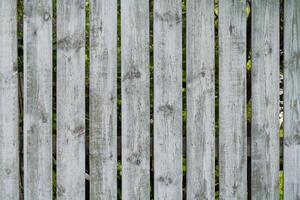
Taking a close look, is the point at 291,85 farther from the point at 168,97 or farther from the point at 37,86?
the point at 37,86

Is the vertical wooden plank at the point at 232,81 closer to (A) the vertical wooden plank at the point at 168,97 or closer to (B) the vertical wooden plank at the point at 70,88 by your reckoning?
(A) the vertical wooden plank at the point at 168,97

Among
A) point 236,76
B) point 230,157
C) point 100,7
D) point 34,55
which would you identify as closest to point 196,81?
point 236,76

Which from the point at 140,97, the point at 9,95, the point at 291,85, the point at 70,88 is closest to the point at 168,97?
the point at 140,97

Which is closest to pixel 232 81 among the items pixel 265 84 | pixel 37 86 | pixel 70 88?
pixel 265 84

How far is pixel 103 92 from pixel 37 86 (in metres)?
0.35

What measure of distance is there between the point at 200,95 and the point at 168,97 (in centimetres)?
17

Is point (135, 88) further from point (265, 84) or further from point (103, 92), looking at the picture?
point (265, 84)

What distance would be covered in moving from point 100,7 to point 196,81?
2.10 ft

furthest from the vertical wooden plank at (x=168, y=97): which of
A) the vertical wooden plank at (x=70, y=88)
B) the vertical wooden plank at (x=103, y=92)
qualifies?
the vertical wooden plank at (x=70, y=88)

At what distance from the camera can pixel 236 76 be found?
2.27 meters

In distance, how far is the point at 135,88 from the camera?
2.24 metres

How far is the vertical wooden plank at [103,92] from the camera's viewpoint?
2229mm

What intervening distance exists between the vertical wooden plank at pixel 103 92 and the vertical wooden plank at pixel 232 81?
573mm

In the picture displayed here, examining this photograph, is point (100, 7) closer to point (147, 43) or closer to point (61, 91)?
point (147, 43)
